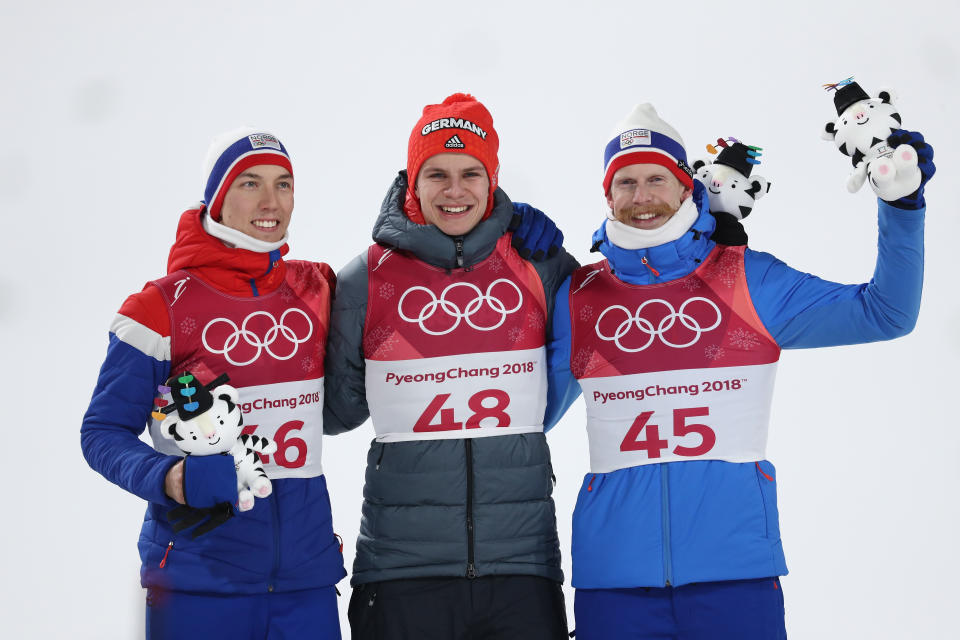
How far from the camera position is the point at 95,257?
18.3 feet

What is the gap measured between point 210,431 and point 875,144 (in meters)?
1.84

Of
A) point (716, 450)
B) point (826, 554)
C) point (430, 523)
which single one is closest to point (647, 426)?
point (716, 450)

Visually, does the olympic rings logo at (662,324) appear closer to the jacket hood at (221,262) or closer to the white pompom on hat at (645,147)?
the white pompom on hat at (645,147)

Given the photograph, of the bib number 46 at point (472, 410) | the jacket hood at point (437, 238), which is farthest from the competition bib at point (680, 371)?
the jacket hood at point (437, 238)

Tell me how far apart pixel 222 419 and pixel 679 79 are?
3.67 m

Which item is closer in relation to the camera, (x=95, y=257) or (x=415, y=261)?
(x=415, y=261)

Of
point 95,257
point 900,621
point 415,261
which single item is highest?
point 95,257

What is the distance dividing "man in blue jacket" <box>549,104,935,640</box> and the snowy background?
86.9 inches

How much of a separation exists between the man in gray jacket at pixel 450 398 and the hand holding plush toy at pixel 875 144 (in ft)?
3.03

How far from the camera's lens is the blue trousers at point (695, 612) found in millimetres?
2879

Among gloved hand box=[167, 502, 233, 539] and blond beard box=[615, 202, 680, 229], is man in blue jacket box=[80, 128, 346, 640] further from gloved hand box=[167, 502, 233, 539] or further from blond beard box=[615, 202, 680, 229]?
blond beard box=[615, 202, 680, 229]

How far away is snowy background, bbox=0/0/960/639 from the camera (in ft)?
17.5

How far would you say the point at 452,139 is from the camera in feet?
10.6

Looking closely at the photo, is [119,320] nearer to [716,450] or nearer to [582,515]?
[582,515]
